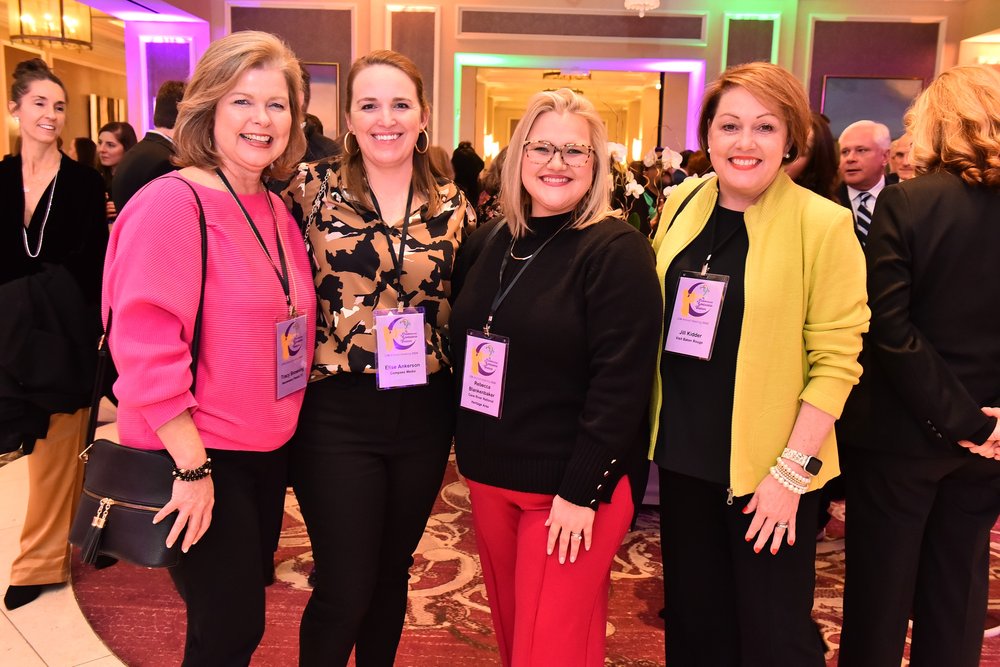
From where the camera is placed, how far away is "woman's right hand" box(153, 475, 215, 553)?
1.49 metres

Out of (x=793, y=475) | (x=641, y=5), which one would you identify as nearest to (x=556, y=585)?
(x=793, y=475)

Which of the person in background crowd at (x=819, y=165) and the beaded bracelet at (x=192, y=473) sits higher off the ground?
the person in background crowd at (x=819, y=165)

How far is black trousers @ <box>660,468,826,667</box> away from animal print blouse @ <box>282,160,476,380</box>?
2.20ft

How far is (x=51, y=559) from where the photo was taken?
109 inches

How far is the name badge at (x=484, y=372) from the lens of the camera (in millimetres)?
1656

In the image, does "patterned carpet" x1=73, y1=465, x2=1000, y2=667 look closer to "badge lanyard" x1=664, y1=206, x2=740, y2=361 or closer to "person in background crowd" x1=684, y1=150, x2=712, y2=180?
"badge lanyard" x1=664, y1=206, x2=740, y2=361

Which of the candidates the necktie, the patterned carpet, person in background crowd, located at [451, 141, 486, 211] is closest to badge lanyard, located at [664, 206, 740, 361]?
the patterned carpet

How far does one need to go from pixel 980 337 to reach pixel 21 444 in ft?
9.37

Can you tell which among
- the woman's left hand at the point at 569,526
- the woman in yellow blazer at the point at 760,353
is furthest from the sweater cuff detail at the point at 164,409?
the woman in yellow blazer at the point at 760,353

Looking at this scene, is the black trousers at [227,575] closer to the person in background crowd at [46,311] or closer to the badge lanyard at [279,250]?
the badge lanyard at [279,250]

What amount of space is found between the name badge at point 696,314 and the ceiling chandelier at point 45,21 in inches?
285

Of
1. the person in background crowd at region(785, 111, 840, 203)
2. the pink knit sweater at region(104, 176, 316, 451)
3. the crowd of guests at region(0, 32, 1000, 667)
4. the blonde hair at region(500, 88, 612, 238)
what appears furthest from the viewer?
the person in background crowd at region(785, 111, 840, 203)

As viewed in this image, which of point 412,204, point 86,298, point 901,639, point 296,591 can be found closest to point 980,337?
point 901,639

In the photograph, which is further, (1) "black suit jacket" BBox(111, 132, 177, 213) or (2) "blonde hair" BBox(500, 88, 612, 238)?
(1) "black suit jacket" BBox(111, 132, 177, 213)
